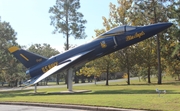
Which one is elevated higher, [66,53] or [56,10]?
[56,10]

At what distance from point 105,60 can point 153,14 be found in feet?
36.0

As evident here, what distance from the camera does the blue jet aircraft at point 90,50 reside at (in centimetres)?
1939

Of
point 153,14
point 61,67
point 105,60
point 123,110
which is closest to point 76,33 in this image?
point 105,60

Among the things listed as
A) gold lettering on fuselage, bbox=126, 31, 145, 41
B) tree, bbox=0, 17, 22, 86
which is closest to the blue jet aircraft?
gold lettering on fuselage, bbox=126, 31, 145, 41

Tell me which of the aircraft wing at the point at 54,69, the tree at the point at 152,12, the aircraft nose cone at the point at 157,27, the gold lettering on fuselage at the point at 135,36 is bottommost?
the aircraft wing at the point at 54,69

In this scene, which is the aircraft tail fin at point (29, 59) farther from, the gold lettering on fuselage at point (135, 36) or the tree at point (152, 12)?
Result: the tree at point (152, 12)

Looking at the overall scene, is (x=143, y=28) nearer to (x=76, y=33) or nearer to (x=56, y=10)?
(x=76, y=33)

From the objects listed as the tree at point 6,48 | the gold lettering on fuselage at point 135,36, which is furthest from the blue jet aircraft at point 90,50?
the tree at point 6,48

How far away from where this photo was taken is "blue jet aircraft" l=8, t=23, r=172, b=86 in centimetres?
1939

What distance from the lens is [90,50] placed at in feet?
67.9

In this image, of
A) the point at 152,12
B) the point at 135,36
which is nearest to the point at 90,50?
the point at 135,36

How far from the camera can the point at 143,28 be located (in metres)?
19.4

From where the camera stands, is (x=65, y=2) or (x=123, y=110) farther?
(x=65, y=2)

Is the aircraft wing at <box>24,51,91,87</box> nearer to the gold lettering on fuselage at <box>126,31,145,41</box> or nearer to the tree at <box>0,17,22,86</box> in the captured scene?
the gold lettering on fuselage at <box>126,31,145,41</box>
